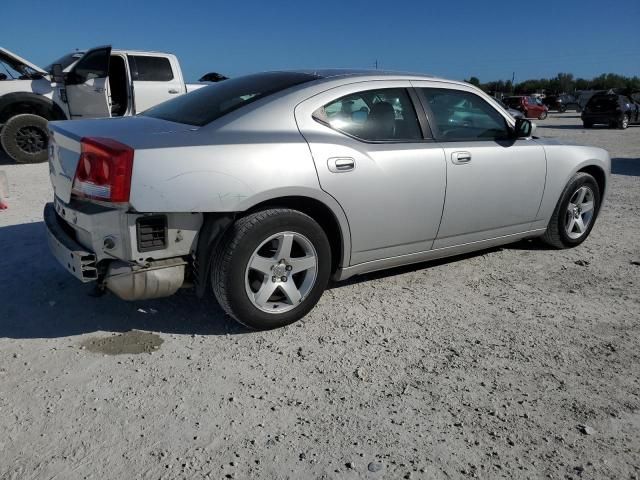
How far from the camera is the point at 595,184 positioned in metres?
5.02

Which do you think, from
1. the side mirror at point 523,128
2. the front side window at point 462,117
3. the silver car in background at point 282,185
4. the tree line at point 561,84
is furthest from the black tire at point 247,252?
the tree line at point 561,84

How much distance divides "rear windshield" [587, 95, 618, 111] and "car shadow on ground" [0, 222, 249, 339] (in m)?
22.5

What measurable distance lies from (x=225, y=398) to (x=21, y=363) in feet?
3.80

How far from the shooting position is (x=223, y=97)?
3.55 m

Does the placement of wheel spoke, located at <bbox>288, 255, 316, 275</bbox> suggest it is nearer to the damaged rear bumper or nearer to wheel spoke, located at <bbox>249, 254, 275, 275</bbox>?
wheel spoke, located at <bbox>249, 254, 275, 275</bbox>

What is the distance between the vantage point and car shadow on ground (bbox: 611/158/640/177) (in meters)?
9.86

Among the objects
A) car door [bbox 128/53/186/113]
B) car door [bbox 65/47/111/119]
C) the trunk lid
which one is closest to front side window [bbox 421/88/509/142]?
the trunk lid

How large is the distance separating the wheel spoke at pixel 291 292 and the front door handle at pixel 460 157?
4.80 ft

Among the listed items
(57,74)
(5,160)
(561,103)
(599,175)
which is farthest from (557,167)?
(561,103)

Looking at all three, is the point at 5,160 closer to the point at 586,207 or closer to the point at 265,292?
the point at 265,292

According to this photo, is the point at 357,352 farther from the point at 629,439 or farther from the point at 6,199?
the point at 6,199

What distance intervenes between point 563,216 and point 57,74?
817 centimetres

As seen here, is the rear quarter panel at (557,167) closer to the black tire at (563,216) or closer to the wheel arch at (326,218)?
the black tire at (563,216)

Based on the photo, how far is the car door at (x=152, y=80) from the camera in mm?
9461
